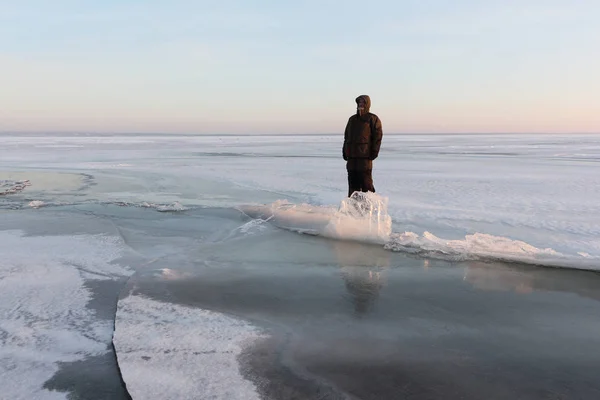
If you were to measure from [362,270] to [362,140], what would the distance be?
2.67 metres

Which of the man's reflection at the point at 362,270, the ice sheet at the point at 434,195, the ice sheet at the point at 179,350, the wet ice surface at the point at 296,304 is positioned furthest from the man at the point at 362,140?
the ice sheet at the point at 179,350

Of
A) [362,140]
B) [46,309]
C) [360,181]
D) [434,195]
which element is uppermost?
[362,140]

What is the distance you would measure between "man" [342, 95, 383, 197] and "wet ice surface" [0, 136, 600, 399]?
2.44ft

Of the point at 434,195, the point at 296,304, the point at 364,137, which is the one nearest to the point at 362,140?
the point at 364,137

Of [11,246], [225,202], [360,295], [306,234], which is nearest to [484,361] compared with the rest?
[360,295]

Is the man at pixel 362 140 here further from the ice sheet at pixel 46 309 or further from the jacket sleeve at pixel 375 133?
the ice sheet at pixel 46 309

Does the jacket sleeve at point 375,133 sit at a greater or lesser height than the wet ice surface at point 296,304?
greater

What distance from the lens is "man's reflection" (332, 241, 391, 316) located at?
13.5 ft

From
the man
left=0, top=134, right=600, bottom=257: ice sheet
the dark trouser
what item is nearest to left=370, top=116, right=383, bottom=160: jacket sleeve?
the man

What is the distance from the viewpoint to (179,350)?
10.1 ft

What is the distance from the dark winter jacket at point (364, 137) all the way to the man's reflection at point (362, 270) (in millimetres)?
1515

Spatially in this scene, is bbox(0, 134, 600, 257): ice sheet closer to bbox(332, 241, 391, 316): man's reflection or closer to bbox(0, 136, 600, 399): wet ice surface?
bbox(0, 136, 600, 399): wet ice surface

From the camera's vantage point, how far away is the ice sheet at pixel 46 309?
2869mm

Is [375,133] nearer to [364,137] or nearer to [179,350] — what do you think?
[364,137]
